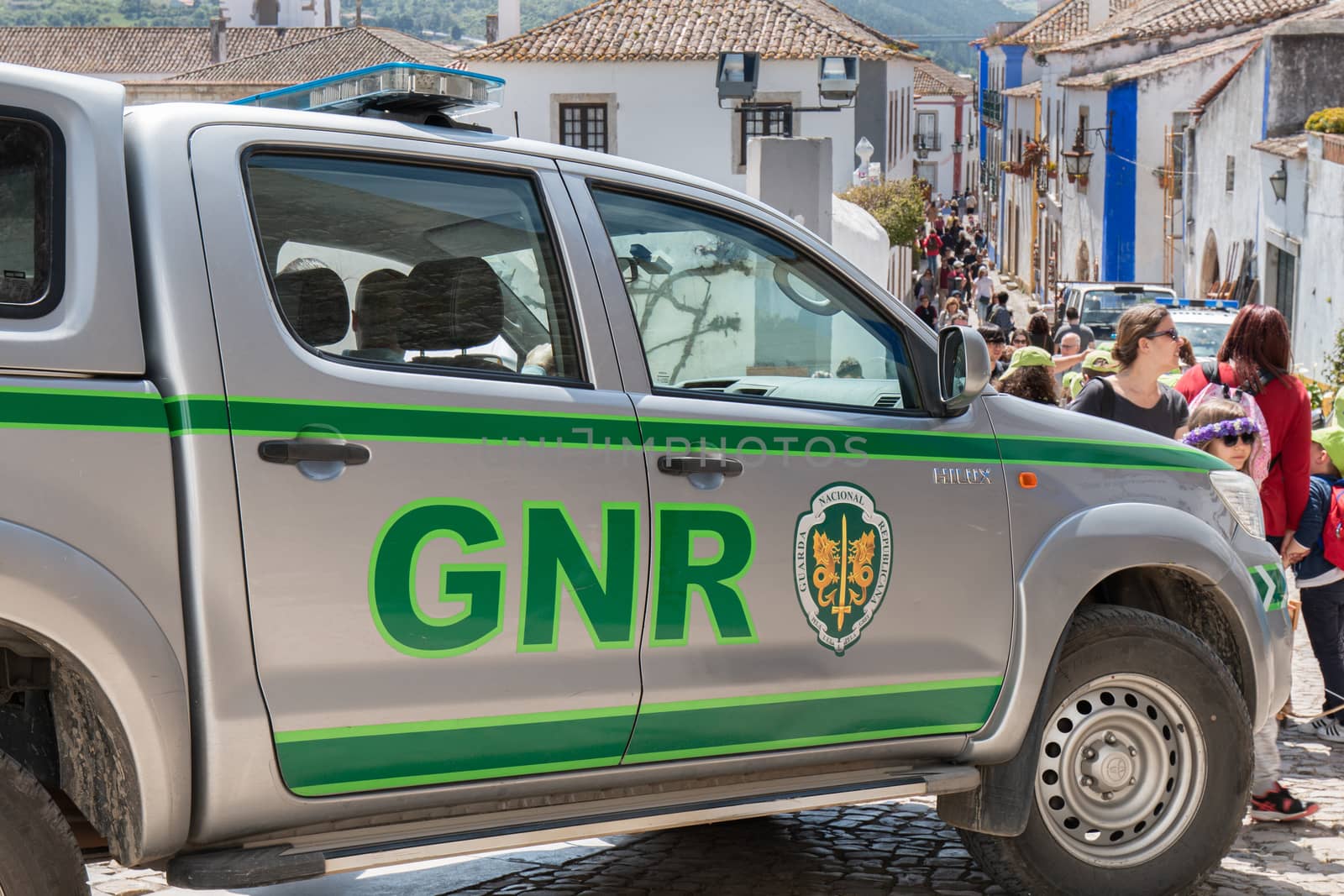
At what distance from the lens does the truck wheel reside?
457 centimetres

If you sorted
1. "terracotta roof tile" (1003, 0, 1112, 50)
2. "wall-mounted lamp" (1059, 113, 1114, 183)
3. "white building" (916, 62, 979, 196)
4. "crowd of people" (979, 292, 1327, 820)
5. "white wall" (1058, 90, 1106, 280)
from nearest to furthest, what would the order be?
→ "crowd of people" (979, 292, 1327, 820), "wall-mounted lamp" (1059, 113, 1114, 183), "white wall" (1058, 90, 1106, 280), "terracotta roof tile" (1003, 0, 1112, 50), "white building" (916, 62, 979, 196)

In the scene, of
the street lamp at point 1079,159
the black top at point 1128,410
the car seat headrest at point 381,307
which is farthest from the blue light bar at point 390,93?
the street lamp at point 1079,159

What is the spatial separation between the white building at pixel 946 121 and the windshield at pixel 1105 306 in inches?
2853

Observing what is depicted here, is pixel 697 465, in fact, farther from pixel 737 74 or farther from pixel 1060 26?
pixel 1060 26

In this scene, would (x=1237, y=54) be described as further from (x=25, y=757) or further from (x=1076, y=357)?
(x=25, y=757)

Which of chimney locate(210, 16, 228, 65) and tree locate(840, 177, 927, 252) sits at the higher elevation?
chimney locate(210, 16, 228, 65)

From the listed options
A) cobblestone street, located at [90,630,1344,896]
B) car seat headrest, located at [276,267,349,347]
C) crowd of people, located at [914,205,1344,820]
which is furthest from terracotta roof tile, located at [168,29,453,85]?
car seat headrest, located at [276,267,349,347]

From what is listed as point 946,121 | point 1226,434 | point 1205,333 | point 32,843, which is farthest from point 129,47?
point 32,843

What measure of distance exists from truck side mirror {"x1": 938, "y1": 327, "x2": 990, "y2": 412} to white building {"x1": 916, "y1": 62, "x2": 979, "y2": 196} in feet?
304

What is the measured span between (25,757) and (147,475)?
2.62 feet

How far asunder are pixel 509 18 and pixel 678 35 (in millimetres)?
8355

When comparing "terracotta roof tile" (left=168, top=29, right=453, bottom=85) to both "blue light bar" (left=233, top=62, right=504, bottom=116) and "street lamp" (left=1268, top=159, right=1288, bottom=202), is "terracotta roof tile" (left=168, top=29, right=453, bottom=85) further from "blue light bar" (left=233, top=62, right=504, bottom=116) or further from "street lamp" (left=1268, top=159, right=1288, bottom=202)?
"blue light bar" (left=233, top=62, right=504, bottom=116)

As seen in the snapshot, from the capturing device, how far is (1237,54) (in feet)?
115

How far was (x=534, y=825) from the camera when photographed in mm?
3676
